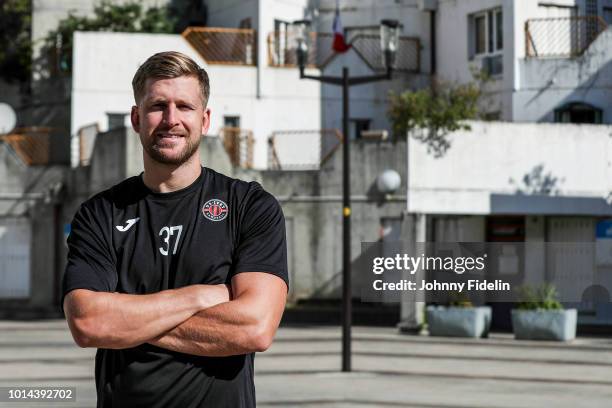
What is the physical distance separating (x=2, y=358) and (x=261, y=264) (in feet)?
60.1

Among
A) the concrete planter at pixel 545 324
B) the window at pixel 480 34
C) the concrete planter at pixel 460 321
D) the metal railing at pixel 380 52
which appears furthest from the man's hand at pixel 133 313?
the metal railing at pixel 380 52

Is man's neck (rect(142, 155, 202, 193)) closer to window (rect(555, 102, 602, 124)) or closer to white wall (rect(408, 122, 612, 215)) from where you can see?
white wall (rect(408, 122, 612, 215))

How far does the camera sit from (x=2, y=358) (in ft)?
71.1

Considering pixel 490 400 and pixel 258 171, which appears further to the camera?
pixel 258 171

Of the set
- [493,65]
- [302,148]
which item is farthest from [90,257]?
[493,65]

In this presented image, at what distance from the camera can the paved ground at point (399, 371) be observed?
625 inches

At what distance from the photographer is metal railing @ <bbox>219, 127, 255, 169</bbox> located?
119 feet

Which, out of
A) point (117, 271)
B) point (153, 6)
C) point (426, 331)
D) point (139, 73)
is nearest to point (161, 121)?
point (139, 73)

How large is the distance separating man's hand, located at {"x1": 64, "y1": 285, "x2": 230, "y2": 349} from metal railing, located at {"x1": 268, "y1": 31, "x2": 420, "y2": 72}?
36661 millimetres

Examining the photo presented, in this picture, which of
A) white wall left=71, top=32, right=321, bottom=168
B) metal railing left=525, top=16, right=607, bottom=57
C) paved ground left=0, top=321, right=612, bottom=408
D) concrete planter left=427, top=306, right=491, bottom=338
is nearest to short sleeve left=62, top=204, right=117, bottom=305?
paved ground left=0, top=321, right=612, bottom=408

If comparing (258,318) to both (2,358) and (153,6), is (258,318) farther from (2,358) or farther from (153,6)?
(153,6)

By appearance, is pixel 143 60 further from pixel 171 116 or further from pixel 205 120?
pixel 171 116

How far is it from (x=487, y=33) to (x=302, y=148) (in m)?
7.17

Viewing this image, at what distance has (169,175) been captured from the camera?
4293 millimetres
